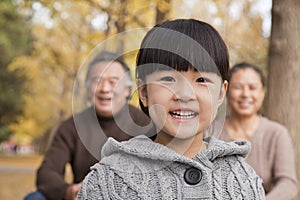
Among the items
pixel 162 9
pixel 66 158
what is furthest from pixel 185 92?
pixel 162 9

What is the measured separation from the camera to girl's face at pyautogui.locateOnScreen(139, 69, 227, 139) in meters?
1.99

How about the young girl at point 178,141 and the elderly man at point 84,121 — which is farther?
the elderly man at point 84,121

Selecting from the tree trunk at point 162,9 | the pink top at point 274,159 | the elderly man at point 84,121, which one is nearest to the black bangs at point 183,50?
the elderly man at point 84,121

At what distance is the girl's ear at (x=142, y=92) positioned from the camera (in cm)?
212

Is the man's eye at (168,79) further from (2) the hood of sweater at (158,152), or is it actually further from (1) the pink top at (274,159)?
(1) the pink top at (274,159)

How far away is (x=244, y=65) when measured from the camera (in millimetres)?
4340

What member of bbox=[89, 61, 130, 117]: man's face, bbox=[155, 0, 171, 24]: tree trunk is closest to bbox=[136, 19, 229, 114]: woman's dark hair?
bbox=[89, 61, 130, 117]: man's face

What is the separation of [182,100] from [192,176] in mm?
251

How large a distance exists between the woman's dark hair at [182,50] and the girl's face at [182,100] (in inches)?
1.1

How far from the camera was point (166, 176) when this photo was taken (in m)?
2.05

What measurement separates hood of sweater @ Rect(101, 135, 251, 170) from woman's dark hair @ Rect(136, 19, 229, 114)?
0.13 m

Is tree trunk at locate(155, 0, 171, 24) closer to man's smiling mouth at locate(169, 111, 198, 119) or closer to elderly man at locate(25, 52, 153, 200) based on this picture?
elderly man at locate(25, 52, 153, 200)

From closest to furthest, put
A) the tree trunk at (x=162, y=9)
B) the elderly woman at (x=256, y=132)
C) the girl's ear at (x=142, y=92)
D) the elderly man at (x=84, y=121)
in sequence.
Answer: the girl's ear at (x=142, y=92)
the elderly man at (x=84, y=121)
the elderly woman at (x=256, y=132)
the tree trunk at (x=162, y=9)

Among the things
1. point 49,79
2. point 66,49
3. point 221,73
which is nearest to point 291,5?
point 221,73
